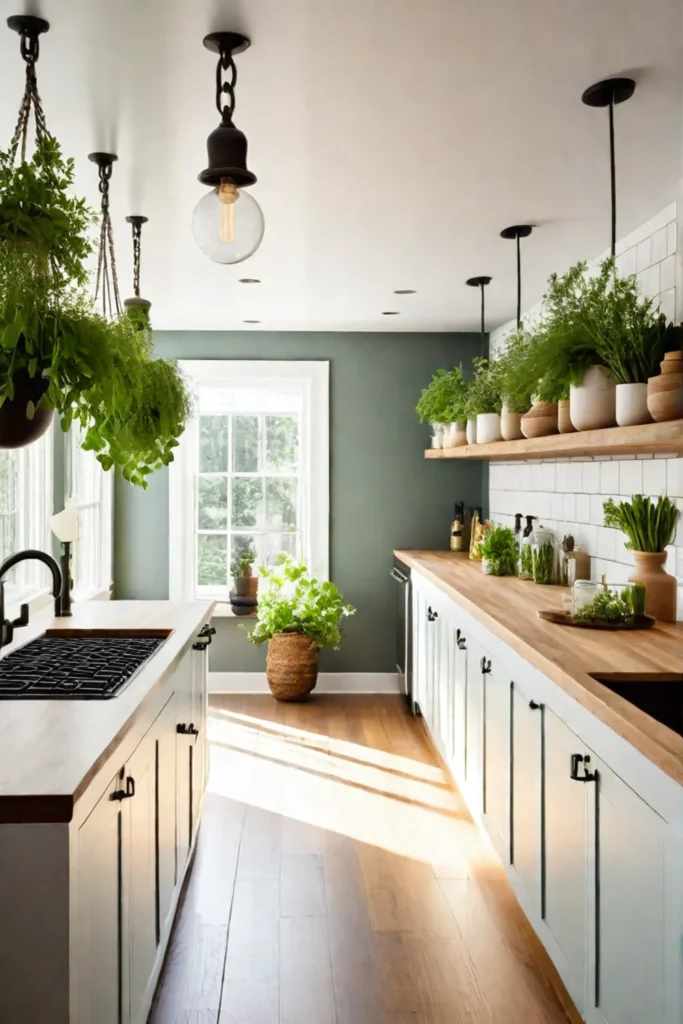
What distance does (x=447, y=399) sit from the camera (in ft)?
16.5

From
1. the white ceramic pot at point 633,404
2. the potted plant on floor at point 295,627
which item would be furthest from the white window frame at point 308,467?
the white ceramic pot at point 633,404

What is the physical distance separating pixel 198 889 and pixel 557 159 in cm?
279

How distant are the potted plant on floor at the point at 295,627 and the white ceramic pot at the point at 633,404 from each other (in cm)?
342

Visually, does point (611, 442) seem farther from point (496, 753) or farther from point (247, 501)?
point (247, 501)

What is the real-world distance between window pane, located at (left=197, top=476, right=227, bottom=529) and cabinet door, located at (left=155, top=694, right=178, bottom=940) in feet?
11.4

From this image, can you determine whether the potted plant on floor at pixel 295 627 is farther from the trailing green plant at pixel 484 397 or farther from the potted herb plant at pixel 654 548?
the potted herb plant at pixel 654 548

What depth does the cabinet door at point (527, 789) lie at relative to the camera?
256 cm

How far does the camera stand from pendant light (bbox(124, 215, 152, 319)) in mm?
3113

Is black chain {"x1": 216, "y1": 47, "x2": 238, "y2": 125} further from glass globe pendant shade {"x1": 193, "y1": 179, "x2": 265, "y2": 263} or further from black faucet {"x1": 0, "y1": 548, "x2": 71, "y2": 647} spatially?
black faucet {"x1": 0, "y1": 548, "x2": 71, "y2": 647}

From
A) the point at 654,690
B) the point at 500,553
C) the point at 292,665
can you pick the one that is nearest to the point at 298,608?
the point at 292,665

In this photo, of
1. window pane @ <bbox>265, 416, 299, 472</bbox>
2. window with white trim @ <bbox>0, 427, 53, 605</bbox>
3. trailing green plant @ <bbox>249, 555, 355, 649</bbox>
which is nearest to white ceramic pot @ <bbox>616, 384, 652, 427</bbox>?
window with white trim @ <bbox>0, 427, 53, 605</bbox>

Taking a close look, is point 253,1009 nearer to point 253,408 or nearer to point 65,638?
point 65,638

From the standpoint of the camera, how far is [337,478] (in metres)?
6.16

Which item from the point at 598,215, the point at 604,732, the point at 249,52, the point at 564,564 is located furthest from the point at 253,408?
the point at 604,732
